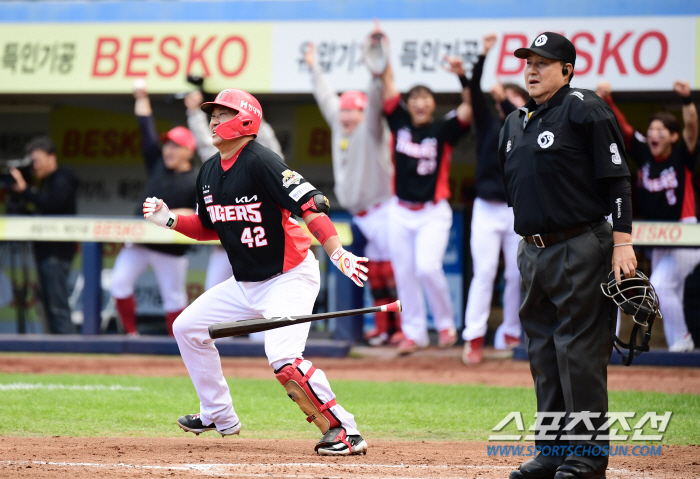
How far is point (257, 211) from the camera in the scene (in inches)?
195

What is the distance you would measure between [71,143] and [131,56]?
118 inches

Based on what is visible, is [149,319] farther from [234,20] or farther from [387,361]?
[234,20]

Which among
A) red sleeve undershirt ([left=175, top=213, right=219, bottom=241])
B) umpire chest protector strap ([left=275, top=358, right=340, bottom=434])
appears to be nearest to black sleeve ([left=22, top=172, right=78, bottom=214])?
red sleeve undershirt ([left=175, top=213, right=219, bottom=241])

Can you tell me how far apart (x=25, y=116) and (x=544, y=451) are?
11.1 metres

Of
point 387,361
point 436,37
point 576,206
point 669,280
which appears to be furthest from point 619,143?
point 436,37

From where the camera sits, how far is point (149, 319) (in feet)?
31.9

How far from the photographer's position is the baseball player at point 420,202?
8836 mm

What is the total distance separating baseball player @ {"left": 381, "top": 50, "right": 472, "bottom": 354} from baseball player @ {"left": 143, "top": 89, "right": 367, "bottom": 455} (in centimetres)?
376

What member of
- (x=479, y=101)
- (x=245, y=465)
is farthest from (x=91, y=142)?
(x=245, y=465)

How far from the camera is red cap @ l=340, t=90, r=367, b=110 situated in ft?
30.9

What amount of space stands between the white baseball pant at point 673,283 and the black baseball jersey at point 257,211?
4519 millimetres

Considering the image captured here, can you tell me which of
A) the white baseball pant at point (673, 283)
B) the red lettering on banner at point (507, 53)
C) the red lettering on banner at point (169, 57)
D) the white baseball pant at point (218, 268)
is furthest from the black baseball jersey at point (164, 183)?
the white baseball pant at point (673, 283)

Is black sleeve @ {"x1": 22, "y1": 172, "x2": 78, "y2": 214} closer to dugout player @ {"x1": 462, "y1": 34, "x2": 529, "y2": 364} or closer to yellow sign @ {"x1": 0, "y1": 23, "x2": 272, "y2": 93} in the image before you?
yellow sign @ {"x1": 0, "y1": 23, "x2": 272, "y2": 93}

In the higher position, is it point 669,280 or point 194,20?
point 194,20
